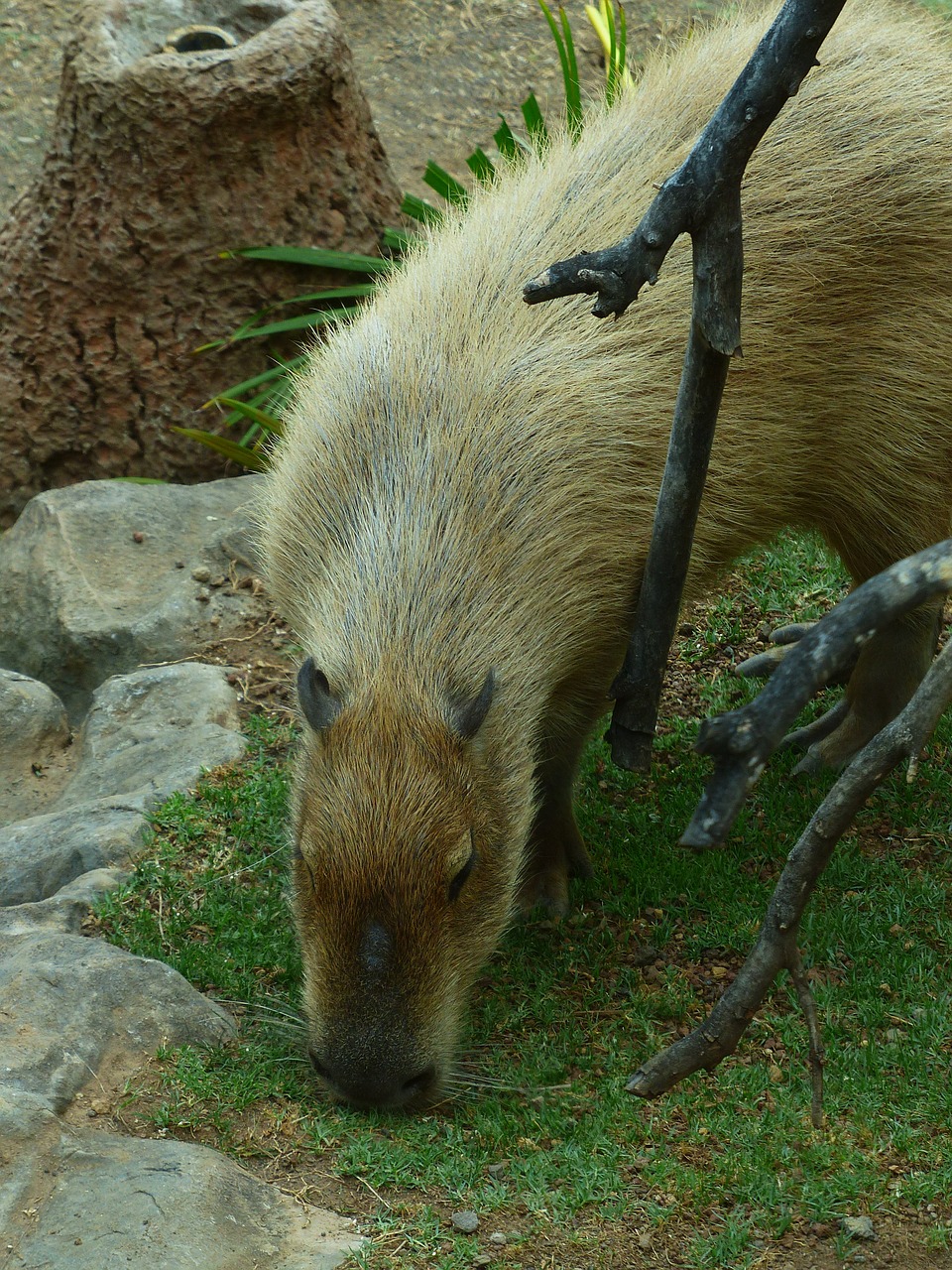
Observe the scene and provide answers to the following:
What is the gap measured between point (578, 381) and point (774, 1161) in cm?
201

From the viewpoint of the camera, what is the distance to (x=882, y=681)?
480cm

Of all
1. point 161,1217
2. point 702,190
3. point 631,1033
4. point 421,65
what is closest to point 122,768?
point 631,1033

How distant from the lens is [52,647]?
6.08 meters

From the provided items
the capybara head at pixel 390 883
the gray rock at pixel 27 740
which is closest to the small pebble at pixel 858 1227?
the capybara head at pixel 390 883

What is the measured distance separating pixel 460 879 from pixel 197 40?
524cm

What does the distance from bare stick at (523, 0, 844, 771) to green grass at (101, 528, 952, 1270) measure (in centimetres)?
138

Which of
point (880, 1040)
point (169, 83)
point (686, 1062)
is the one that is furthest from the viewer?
point (169, 83)

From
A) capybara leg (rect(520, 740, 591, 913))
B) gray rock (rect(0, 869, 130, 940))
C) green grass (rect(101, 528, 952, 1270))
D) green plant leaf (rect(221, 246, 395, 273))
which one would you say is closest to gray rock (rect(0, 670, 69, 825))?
green grass (rect(101, 528, 952, 1270))

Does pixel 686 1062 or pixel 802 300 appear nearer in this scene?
pixel 686 1062

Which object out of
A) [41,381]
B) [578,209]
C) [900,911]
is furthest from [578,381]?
[41,381]

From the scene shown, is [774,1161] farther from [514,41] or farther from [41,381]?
[514,41]

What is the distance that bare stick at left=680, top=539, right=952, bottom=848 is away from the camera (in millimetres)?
1870

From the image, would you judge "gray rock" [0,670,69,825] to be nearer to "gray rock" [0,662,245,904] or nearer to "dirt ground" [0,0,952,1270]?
"gray rock" [0,662,245,904]

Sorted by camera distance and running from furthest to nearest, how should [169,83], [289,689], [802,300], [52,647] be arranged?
1. [169,83]
2. [52,647]
3. [289,689]
4. [802,300]
